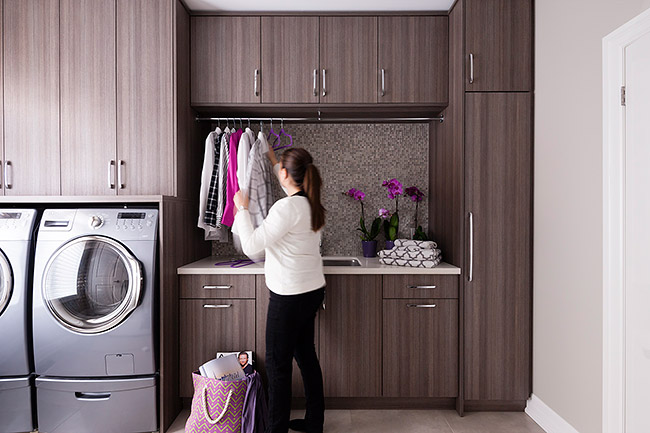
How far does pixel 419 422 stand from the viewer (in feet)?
8.07

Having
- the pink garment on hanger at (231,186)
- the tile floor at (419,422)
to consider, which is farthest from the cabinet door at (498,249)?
the pink garment on hanger at (231,186)

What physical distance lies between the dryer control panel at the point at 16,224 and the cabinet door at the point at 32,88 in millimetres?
221

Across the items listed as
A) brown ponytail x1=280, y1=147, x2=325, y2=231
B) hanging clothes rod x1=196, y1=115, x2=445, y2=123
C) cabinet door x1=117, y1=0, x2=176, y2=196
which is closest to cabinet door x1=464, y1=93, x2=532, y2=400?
hanging clothes rod x1=196, y1=115, x2=445, y2=123

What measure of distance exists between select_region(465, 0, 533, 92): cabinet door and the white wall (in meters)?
0.07

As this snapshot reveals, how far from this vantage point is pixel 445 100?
8.85 feet

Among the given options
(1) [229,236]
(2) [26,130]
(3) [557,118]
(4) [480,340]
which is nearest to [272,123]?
(1) [229,236]

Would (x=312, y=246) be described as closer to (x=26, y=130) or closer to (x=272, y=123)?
(x=272, y=123)

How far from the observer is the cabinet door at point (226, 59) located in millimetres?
2691

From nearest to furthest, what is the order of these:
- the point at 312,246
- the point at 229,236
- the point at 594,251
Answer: the point at 594,251, the point at 312,246, the point at 229,236

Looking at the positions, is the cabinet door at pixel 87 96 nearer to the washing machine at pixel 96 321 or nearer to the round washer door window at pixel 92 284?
the washing machine at pixel 96 321

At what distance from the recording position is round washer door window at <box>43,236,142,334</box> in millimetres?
2250

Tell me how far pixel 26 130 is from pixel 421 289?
8.48ft

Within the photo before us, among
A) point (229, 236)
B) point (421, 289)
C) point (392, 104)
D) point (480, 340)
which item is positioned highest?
point (392, 104)

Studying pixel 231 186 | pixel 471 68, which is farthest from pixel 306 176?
pixel 471 68
